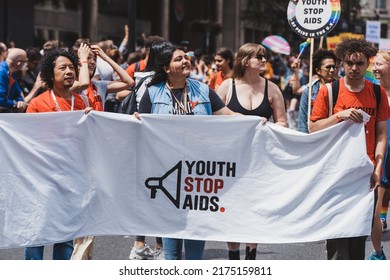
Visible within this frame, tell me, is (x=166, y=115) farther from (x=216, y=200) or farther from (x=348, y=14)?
(x=348, y=14)

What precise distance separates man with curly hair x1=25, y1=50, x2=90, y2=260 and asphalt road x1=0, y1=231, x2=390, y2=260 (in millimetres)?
1739

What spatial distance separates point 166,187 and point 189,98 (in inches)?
26.5

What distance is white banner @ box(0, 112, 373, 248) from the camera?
6.21 meters

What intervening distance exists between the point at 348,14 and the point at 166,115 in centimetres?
4691

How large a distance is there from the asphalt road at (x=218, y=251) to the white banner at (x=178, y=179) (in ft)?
6.28

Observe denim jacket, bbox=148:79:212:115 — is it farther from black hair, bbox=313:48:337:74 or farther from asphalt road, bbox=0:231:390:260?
black hair, bbox=313:48:337:74

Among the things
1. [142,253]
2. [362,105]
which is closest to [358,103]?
[362,105]

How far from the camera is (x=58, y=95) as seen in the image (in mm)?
6488

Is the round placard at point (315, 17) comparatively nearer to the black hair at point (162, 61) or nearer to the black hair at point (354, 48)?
the black hair at point (354, 48)

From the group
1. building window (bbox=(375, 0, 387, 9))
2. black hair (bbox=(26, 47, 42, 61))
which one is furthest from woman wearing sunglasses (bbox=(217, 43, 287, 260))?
building window (bbox=(375, 0, 387, 9))

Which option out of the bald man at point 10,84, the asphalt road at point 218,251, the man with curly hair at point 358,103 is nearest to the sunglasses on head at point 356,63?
the man with curly hair at point 358,103

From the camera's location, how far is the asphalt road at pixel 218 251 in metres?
8.24

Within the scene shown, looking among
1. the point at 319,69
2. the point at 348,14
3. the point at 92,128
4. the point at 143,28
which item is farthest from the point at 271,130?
the point at 348,14

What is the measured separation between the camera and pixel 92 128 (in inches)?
249
